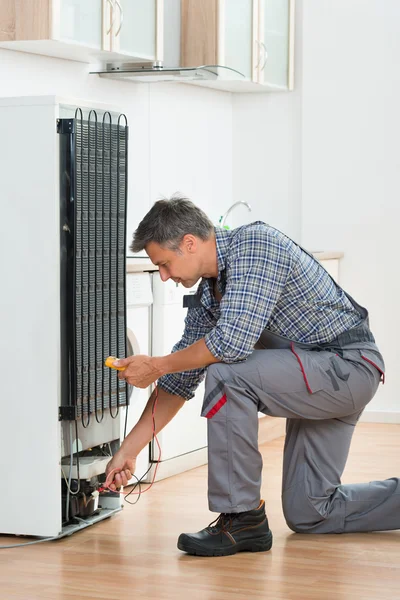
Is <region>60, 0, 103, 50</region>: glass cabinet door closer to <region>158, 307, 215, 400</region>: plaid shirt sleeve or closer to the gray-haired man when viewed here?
the gray-haired man

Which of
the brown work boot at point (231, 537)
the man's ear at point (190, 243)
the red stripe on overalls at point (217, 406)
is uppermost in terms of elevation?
the man's ear at point (190, 243)

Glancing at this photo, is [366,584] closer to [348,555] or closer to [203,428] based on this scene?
[348,555]

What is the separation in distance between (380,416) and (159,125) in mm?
1861

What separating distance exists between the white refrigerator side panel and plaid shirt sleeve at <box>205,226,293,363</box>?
532 mm

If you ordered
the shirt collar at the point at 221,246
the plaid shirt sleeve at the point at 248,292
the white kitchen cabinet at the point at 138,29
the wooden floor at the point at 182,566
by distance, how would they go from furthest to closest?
the white kitchen cabinet at the point at 138,29
the shirt collar at the point at 221,246
the plaid shirt sleeve at the point at 248,292
the wooden floor at the point at 182,566

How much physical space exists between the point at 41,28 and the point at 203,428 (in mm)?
1675

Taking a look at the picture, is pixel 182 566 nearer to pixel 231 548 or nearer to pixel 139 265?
pixel 231 548

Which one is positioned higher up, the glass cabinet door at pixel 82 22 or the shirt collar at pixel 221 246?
the glass cabinet door at pixel 82 22

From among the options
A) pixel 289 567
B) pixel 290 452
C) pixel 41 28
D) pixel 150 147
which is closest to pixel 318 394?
pixel 290 452

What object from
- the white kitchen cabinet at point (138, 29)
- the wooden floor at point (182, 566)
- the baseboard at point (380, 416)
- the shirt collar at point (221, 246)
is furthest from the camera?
the baseboard at point (380, 416)

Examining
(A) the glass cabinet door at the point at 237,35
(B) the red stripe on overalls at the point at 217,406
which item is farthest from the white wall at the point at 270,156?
(B) the red stripe on overalls at the point at 217,406

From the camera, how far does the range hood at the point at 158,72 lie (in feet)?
14.7

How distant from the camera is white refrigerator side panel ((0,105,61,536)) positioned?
3.12 meters

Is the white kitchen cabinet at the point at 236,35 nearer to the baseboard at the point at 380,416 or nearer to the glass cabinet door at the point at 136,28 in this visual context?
the glass cabinet door at the point at 136,28
